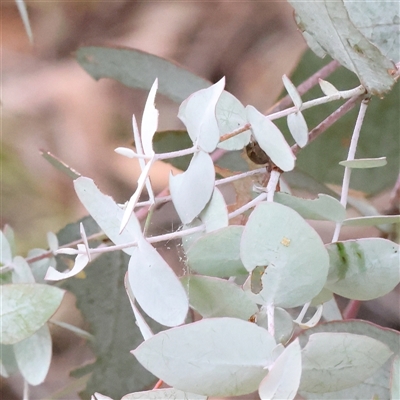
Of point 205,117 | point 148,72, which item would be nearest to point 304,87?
point 148,72

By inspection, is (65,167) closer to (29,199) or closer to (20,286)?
(20,286)

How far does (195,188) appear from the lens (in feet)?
0.87

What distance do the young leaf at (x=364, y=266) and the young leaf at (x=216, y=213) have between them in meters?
0.06

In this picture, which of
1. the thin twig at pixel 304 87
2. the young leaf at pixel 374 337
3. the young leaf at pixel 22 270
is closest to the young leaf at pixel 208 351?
the young leaf at pixel 374 337

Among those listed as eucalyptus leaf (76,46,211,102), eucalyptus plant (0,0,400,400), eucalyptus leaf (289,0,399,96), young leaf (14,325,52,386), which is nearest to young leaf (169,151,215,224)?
eucalyptus plant (0,0,400,400)

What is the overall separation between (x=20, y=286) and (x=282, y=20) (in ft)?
3.08

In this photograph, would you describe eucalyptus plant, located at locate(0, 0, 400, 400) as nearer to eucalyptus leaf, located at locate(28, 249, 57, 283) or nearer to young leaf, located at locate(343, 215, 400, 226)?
young leaf, located at locate(343, 215, 400, 226)

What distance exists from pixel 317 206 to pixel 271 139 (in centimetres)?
5

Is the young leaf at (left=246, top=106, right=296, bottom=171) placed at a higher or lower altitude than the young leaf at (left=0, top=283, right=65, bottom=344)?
higher

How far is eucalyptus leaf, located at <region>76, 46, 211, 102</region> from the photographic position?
60cm

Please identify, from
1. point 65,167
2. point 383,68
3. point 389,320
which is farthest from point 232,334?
point 389,320

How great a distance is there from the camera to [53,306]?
0.35 meters

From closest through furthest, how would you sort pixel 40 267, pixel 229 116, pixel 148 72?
pixel 229 116, pixel 40 267, pixel 148 72

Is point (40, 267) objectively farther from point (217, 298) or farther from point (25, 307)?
point (217, 298)
